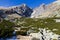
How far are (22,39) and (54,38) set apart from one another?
10112 millimetres

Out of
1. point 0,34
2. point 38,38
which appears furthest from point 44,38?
point 0,34

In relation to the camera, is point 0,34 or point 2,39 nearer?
point 2,39

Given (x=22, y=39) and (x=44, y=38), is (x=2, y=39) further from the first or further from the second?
(x=44, y=38)

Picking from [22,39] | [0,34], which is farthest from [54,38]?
[0,34]

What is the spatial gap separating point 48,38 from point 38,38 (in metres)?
2.02

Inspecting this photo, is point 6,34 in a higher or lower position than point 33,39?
higher

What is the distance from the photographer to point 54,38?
120 feet

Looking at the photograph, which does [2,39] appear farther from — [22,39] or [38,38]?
[38,38]

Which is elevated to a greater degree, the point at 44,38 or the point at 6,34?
the point at 6,34

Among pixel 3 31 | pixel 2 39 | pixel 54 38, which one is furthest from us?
pixel 3 31

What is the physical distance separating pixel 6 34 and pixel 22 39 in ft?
13.8

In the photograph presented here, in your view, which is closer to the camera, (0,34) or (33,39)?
(33,39)

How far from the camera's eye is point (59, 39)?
37.1 meters

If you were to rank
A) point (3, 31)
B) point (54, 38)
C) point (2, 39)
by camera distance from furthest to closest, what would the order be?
point (3, 31), point (2, 39), point (54, 38)
